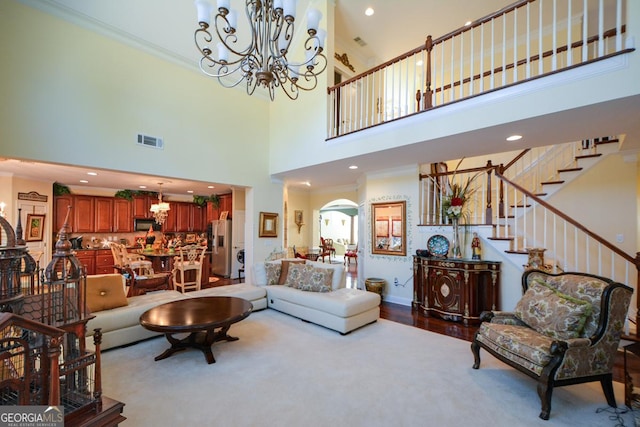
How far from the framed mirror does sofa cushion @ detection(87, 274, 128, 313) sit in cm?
439

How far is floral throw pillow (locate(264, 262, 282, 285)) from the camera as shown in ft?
16.6

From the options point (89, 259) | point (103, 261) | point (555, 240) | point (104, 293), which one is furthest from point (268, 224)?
point (555, 240)

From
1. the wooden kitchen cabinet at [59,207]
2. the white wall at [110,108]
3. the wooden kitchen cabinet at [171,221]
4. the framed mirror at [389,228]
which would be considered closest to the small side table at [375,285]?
the framed mirror at [389,228]

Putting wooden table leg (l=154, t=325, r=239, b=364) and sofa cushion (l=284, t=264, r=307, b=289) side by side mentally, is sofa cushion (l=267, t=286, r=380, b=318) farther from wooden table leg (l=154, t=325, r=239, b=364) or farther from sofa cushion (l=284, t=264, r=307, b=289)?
wooden table leg (l=154, t=325, r=239, b=364)

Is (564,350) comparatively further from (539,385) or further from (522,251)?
(522,251)

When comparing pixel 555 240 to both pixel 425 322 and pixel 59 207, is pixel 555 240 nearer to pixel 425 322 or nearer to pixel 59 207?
pixel 425 322

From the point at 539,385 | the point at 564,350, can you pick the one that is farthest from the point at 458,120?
the point at 539,385

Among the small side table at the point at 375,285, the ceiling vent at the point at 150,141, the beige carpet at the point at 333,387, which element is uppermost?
the ceiling vent at the point at 150,141

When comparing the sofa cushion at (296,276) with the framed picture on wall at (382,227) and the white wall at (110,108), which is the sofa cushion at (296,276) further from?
the framed picture on wall at (382,227)

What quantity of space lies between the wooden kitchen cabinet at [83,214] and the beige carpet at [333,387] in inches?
233

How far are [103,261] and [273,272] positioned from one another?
17.9ft

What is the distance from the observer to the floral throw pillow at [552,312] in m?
2.36

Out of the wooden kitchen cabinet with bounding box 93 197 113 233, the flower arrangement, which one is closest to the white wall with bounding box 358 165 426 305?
the flower arrangement

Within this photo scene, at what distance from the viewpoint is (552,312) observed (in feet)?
8.29
